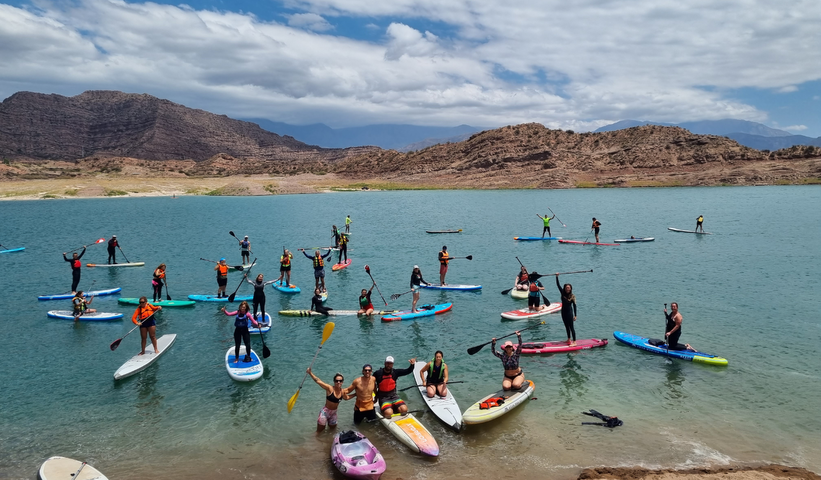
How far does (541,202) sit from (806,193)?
43902 mm

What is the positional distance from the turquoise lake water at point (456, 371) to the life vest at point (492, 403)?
19.5 inches

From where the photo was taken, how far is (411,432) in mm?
11883

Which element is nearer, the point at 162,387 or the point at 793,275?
the point at 162,387

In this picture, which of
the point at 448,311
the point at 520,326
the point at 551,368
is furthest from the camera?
the point at 448,311

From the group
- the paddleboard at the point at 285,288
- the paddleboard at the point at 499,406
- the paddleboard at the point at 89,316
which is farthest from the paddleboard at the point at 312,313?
the paddleboard at the point at 499,406

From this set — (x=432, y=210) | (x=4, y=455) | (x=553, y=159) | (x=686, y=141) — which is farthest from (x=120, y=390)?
(x=686, y=141)

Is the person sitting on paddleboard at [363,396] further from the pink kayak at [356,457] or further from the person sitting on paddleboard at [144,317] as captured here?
the person sitting on paddleboard at [144,317]

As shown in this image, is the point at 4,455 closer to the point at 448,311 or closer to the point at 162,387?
the point at 162,387

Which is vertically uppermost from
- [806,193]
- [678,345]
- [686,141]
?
[686,141]

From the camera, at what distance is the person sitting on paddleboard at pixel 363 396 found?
41.8 feet

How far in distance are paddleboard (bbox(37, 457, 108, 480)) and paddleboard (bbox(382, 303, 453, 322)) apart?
12235 millimetres

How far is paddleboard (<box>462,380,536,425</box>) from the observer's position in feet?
41.6

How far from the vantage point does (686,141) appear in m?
124

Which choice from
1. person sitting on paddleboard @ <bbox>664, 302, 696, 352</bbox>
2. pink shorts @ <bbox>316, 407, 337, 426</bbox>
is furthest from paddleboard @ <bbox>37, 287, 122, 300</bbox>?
person sitting on paddleboard @ <bbox>664, 302, 696, 352</bbox>
